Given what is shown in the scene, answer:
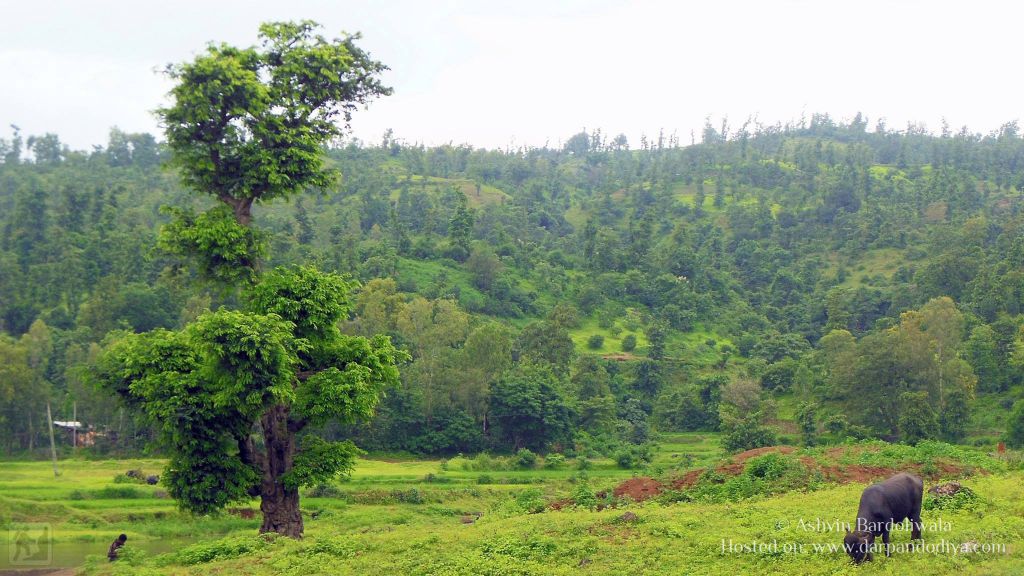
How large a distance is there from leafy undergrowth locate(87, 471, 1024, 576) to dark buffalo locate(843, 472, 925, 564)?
0.83 ft

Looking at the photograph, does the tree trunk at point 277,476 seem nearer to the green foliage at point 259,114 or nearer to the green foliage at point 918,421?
the green foliage at point 259,114

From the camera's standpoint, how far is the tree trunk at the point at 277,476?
1914 cm

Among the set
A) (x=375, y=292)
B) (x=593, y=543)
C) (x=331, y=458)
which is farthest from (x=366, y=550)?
(x=375, y=292)

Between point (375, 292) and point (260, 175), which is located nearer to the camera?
point (260, 175)

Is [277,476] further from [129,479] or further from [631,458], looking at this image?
[631,458]

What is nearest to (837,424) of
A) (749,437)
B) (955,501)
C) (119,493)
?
(749,437)

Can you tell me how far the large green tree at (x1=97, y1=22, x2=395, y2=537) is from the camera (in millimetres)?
17500

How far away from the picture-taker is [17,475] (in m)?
36.3

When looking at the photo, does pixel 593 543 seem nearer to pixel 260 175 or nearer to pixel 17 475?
pixel 260 175

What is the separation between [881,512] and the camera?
1240 centimetres

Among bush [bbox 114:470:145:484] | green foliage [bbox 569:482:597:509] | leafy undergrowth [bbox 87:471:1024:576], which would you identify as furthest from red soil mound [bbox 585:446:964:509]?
bush [bbox 114:470:145:484]

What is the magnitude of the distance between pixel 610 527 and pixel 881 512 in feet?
18.7

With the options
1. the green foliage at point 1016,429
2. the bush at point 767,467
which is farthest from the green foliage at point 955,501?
the green foliage at point 1016,429

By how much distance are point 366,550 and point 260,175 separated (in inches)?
344
